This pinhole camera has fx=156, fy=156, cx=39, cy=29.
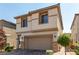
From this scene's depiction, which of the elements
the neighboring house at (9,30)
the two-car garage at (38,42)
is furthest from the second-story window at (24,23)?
the two-car garage at (38,42)

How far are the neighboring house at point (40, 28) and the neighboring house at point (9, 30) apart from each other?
9cm

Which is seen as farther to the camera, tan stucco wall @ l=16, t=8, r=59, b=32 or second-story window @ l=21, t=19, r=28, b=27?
second-story window @ l=21, t=19, r=28, b=27

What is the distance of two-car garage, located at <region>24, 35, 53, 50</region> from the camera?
3275mm

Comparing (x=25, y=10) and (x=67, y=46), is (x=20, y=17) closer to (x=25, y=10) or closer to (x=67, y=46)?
(x=25, y=10)

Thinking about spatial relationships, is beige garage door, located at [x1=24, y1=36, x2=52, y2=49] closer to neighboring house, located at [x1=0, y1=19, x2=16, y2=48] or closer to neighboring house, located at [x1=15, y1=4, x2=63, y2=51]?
neighboring house, located at [x1=15, y1=4, x2=63, y2=51]

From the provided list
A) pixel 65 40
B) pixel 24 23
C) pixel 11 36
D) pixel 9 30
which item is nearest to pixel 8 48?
pixel 11 36

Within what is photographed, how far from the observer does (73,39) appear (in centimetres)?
317

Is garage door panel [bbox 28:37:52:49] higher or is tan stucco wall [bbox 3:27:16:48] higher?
tan stucco wall [bbox 3:27:16:48]

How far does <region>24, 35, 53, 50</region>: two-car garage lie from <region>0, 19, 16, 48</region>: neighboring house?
10.9 inches

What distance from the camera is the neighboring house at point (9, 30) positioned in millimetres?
3281

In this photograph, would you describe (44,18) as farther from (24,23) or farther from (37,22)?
(24,23)

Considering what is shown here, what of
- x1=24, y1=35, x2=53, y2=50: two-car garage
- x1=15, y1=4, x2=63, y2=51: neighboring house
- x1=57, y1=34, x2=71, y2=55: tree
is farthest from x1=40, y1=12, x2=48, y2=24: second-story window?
x1=57, y1=34, x2=71, y2=55: tree

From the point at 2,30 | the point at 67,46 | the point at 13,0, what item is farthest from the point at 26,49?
the point at 13,0

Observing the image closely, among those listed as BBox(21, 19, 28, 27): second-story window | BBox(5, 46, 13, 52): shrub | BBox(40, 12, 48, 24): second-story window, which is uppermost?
BBox(40, 12, 48, 24): second-story window
